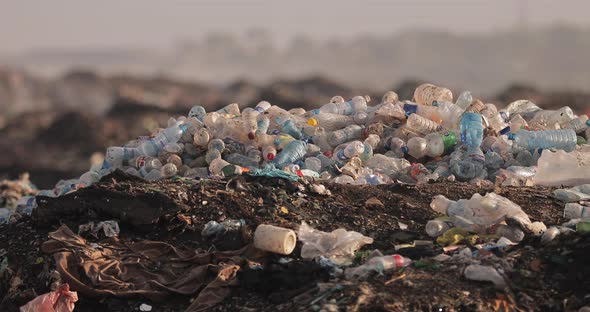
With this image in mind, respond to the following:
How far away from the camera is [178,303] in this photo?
153 inches

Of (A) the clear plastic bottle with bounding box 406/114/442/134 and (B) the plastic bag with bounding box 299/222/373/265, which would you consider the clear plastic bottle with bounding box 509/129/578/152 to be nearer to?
(A) the clear plastic bottle with bounding box 406/114/442/134

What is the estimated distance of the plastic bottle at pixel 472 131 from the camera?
5.79 meters

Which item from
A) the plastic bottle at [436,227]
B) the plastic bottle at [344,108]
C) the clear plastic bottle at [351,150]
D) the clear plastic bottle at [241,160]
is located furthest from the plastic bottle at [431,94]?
the plastic bottle at [436,227]

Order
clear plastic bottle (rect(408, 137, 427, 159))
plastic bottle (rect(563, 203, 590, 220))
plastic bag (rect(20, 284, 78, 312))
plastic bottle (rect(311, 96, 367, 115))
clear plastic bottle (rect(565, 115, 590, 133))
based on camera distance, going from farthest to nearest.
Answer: plastic bottle (rect(311, 96, 367, 115)), clear plastic bottle (rect(565, 115, 590, 133)), clear plastic bottle (rect(408, 137, 427, 159)), plastic bottle (rect(563, 203, 590, 220)), plastic bag (rect(20, 284, 78, 312))

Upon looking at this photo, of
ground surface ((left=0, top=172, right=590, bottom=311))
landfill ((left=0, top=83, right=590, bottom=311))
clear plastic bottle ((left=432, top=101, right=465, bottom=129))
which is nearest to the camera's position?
ground surface ((left=0, top=172, right=590, bottom=311))

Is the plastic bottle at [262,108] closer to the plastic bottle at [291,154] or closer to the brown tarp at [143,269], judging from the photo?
the plastic bottle at [291,154]

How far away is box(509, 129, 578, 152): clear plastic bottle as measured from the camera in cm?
596

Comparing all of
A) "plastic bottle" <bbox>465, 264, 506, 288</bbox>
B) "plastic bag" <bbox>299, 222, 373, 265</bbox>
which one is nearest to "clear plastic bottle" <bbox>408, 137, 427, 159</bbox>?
"plastic bag" <bbox>299, 222, 373, 265</bbox>

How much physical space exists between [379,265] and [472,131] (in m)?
2.36

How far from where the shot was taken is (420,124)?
19.9ft

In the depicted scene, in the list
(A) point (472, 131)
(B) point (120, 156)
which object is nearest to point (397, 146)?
(A) point (472, 131)

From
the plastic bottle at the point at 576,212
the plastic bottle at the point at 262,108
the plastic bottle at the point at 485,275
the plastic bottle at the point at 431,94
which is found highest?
the plastic bottle at the point at 485,275

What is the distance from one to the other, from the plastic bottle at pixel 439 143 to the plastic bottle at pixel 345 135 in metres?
0.51

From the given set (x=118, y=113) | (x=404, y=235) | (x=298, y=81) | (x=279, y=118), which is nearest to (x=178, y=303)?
(x=404, y=235)
